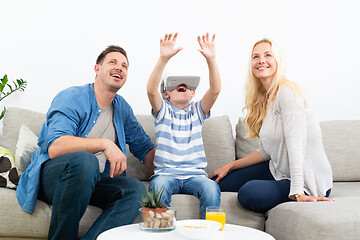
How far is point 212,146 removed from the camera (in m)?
2.38

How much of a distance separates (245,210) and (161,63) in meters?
0.80

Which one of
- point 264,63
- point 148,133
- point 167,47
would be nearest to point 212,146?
point 148,133

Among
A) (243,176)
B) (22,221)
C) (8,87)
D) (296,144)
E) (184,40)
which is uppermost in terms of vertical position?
(184,40)

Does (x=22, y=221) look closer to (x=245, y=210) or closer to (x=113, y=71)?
(x=113, y=71)

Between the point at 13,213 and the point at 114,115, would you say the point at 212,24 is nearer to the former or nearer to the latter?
the point at 114,115

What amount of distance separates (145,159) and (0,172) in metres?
0.72

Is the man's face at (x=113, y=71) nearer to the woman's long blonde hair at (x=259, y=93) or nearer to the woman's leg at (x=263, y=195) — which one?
the woman's long blonde hair at (x=259, y=93)

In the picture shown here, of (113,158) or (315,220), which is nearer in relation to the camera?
(315,220)

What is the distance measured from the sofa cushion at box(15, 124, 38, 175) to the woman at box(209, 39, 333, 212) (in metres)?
0.97

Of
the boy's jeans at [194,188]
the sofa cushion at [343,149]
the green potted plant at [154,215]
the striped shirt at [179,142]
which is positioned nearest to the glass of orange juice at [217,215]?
the green potted plant at [154,215]

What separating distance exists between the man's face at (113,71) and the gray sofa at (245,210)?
0.48m

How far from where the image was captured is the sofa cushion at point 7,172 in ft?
6.09

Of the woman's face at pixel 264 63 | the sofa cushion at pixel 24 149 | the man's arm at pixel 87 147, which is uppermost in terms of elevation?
the woman's face at pixel 264 63

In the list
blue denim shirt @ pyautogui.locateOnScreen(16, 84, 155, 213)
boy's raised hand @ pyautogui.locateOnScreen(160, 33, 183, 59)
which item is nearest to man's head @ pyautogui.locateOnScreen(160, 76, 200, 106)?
boy's raised hand @ pyautogui.locateOnScreen(160, 33, 183, 59)
